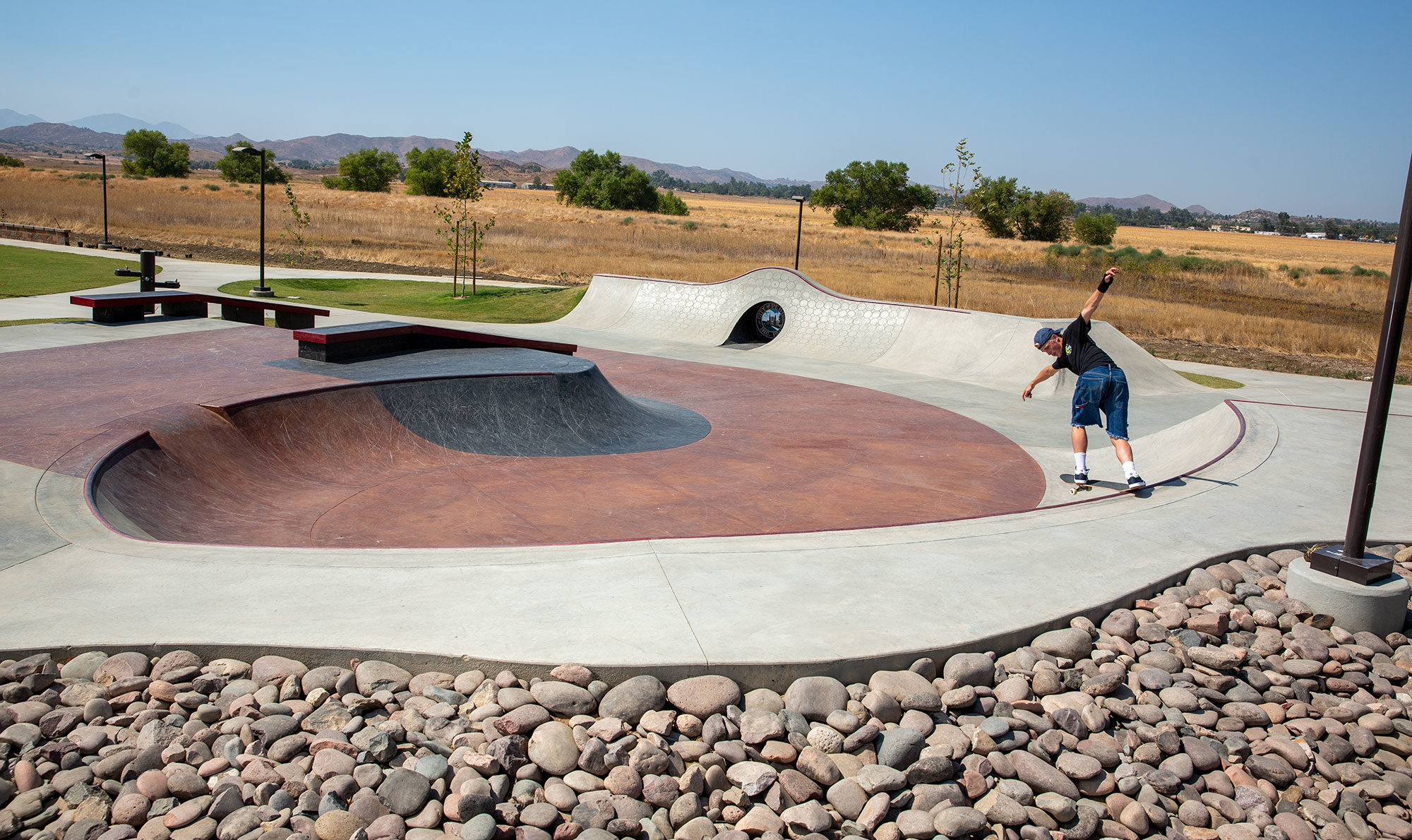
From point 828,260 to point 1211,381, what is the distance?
1156 inches

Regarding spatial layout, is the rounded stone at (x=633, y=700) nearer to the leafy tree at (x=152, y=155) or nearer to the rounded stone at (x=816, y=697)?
the rounded stone at (x=816, y=697)

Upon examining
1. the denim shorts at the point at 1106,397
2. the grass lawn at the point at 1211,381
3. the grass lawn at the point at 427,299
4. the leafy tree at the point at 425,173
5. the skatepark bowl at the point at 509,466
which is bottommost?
the skatepark bowl at the point at 509,466

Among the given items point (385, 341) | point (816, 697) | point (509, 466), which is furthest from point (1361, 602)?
point (385, 341)

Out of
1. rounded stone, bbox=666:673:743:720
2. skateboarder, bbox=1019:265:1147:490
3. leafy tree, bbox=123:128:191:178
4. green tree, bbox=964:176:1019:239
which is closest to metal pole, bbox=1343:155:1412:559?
skateboarder, bbox=1019:265:1147:490

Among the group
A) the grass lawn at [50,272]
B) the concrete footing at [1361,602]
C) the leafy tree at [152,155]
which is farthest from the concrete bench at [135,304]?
the leafy tree at [152,155]

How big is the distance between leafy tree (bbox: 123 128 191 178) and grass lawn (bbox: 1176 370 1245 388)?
108213 millimetres

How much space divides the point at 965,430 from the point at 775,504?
4.55 m

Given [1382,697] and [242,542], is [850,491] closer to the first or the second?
[1382,697]

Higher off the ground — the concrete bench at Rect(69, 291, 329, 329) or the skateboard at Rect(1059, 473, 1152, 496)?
the concrete bench at Rect(69, 291, 329, 329)

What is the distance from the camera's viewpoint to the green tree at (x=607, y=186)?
89188 millimetres

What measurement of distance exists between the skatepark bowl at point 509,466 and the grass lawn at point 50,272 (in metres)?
13.0

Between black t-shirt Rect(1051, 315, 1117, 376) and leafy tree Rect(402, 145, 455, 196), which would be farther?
leafy tree Rect(402, 145, 455, 196)

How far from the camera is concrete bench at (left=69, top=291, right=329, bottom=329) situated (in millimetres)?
14930

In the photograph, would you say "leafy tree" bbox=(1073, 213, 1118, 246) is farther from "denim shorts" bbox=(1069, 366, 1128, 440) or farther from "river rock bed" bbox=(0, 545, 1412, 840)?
"river rock bed" bbox=(0, 545, 1412, 840)
